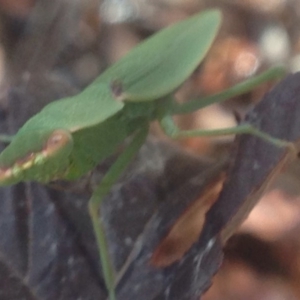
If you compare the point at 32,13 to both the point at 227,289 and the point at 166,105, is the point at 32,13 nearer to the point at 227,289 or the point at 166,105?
the point at 166,105

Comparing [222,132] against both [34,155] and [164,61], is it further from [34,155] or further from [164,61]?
[34,155]

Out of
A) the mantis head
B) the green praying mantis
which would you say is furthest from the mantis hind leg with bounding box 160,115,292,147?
the mantis head

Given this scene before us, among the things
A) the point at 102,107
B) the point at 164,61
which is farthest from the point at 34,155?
the point at 164,61

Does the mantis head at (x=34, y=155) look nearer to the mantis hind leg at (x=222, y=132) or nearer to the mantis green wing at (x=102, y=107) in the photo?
the mantis green wing at (x=102, y=107)

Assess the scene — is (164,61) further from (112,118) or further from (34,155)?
(34,155)

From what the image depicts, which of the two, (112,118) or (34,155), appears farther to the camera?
(112,118)

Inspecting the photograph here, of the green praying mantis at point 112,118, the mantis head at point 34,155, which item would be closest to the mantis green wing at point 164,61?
the green praying mantis at point 112,118

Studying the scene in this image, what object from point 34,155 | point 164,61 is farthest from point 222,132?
point 34,155

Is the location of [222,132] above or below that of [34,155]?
below

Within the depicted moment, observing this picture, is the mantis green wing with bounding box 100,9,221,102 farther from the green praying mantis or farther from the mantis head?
the mantis head
